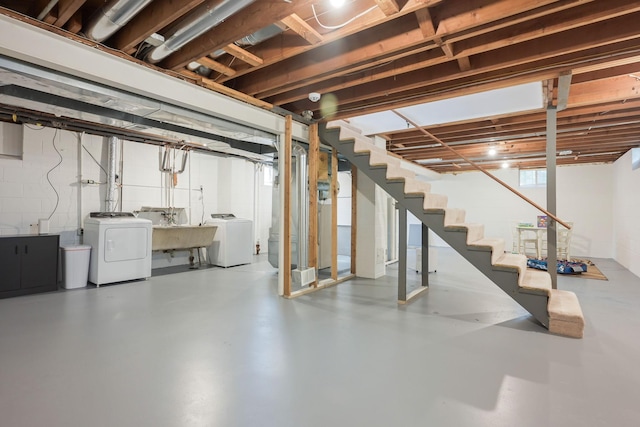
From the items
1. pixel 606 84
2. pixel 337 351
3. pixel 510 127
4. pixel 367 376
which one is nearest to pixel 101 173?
pixel 337 351

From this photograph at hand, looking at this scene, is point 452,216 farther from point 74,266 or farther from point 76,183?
point 76,183

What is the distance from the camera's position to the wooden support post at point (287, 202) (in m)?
4.00

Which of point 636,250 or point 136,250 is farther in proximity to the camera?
point 636,250

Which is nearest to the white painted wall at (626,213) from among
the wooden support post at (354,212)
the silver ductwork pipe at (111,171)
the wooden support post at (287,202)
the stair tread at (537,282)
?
the stair tread at (537,282)

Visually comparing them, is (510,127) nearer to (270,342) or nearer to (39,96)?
(270,342)

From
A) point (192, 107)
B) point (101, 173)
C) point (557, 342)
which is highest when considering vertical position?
point (192, 107)

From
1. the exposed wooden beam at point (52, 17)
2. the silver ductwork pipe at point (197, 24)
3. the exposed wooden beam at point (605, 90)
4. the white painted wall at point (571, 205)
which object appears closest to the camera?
the silver ductwork pipe at point (197, 24)

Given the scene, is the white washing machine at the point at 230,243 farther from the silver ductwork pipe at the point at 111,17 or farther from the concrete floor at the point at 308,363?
the silver ductwork pipe at the point at 111,17

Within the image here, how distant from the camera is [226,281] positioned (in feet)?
Answer: 15.7

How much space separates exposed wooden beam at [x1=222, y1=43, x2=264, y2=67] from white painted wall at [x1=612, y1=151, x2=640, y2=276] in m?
6.66

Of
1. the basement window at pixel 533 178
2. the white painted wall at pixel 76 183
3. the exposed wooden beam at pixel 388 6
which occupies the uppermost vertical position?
the exposed wooden beam at pixel 388 6

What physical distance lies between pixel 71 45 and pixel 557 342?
4563 millimetres

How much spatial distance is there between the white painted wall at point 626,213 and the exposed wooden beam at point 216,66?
6871 mm

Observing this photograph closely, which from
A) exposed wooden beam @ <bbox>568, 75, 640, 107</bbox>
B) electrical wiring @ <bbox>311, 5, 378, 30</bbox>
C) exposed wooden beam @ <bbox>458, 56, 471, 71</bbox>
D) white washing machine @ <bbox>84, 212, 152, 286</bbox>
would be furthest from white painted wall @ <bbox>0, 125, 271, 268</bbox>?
exposed wooden beam @ <bbox>568, 75, 640, 107</bbox>
